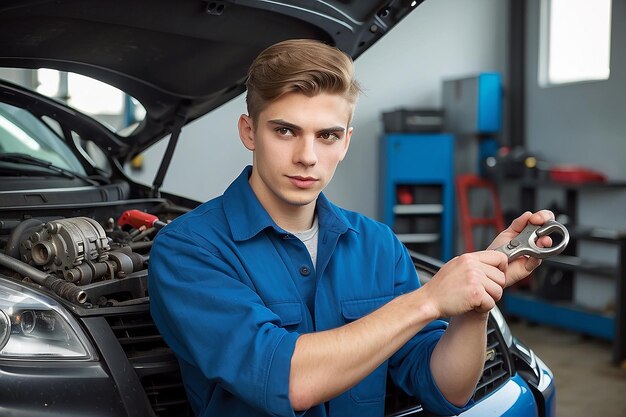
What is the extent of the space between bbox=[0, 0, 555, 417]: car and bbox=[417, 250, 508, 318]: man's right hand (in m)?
0.42

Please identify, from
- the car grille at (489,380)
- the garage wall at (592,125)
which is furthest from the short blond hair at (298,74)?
the garage wall at (592,125)

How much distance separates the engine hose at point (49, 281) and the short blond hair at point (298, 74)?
464mm

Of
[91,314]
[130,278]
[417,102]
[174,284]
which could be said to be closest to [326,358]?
[174,284]

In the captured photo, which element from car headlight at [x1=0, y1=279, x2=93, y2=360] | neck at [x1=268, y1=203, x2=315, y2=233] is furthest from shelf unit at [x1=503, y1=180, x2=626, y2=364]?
car headlight at [x1=0, y1=279, x2=93, y2=360]

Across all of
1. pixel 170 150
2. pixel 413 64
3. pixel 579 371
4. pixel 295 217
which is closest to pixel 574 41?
pixel 413 64

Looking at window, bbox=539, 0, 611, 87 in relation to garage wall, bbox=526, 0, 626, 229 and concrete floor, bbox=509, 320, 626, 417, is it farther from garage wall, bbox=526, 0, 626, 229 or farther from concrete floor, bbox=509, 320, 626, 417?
concrete floor, bbox=509, 320, 626, 417

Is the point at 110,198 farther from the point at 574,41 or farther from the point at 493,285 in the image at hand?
the point at 574,41

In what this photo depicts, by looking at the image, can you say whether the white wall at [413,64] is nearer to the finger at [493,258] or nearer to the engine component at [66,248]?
the engine component at [66,248]

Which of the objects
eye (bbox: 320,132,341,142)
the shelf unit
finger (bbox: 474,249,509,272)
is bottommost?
the shelf unit

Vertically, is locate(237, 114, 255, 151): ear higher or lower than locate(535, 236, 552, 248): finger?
higher

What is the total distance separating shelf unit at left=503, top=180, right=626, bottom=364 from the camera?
13.8ft

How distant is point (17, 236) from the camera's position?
5.44 feet

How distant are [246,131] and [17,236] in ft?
2.06

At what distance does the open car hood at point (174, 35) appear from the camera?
A: 1.75m
